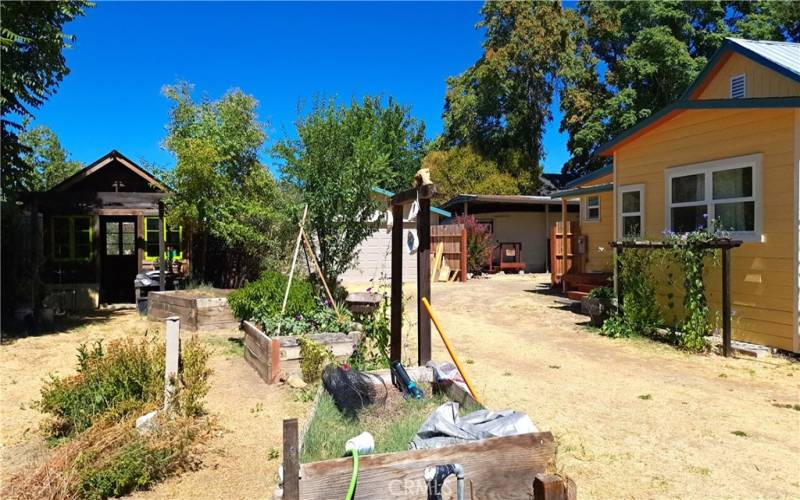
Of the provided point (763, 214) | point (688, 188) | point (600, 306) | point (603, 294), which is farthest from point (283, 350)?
point (688, 188)

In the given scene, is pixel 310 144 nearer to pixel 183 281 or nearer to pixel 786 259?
pixel 183 281

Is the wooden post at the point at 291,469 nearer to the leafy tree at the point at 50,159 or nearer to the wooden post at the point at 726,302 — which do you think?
the wooden post at the point at 726,302

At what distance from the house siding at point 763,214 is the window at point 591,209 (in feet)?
17.4

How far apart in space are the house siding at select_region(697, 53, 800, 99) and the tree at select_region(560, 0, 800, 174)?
13.6 meters

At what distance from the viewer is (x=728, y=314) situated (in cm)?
739

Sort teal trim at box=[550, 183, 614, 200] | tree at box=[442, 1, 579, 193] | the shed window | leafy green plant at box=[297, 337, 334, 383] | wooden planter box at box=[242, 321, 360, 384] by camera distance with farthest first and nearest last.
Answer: tree at box=[442, 1, 579, 193] < teal trim at box=[550, 183, 614, 200] < the shed window < wooden planter box at box=[242, 321, 360, 384] < leafy green plant at box=[297, 337, 334, 383]

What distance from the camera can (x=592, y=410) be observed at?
16.6 feet

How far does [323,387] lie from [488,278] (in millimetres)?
15048

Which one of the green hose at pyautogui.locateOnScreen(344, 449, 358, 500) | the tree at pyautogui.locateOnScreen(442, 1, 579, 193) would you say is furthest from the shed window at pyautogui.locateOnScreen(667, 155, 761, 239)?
the tree at pyautogui.locateOnScreen(442, 1, 579, 193)

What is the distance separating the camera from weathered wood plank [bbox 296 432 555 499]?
8.58 feet

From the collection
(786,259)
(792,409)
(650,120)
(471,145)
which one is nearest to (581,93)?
(471,145)

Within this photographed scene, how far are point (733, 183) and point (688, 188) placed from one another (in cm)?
87

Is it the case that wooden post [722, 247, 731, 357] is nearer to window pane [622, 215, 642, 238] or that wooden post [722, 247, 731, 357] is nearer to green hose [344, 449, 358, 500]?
window pane [622, 215, 642, 238]

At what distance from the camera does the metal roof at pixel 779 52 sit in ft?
27.2
